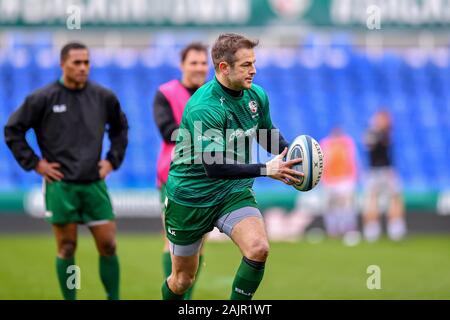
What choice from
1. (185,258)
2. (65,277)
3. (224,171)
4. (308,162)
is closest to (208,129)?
(224,171)

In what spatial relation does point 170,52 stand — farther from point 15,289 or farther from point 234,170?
point 234,170

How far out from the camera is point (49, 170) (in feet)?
29.3

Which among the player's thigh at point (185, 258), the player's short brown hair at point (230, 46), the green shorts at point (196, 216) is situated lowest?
the player's thigh at point (185, 258)

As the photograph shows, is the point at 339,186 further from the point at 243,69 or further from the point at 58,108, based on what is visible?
the point at 243,69

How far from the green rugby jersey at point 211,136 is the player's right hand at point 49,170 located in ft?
5.75

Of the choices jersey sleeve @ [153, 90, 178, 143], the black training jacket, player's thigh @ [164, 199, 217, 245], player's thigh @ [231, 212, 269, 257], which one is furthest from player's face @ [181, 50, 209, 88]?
player's thigh @ [231, 212, 269, 257]

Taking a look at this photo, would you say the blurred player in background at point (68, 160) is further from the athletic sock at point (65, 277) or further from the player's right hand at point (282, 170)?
the player's right hand at point (282, 170)

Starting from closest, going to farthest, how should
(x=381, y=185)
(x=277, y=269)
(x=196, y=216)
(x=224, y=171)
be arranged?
(x=224, y=171) < (x=196, y=216) < (x=277, y=269) < (x=381, y=185)

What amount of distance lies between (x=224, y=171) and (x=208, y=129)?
34 centimetres

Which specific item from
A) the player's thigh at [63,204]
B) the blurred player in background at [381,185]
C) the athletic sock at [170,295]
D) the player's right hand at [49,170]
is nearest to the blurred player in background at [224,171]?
the athletic sock at [170,295]

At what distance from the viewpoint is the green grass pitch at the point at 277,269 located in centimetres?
1032

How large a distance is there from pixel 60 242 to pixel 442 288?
442cm

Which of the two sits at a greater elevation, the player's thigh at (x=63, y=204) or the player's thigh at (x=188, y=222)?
the player's thigh at (x=63, y=204)
